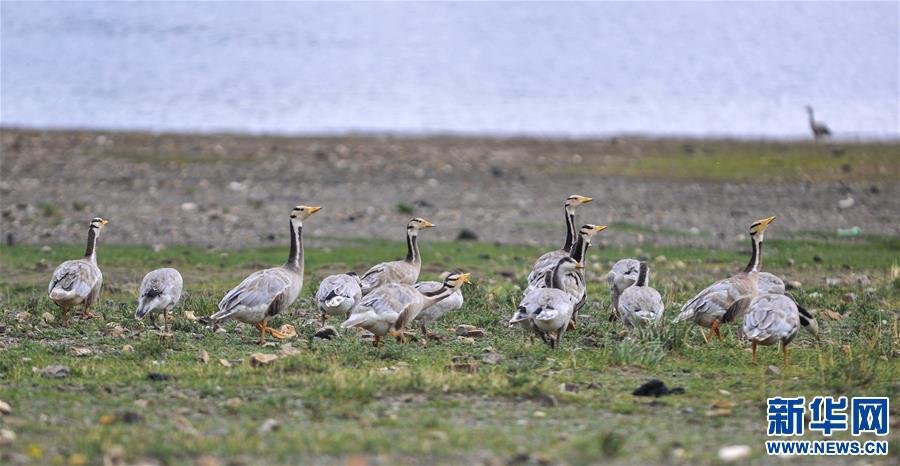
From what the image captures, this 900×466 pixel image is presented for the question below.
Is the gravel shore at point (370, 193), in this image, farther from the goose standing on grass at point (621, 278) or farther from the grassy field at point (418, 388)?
the goose standing on grass at point (621, 278)

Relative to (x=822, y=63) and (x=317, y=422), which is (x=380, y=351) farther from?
(x=822, y=63)

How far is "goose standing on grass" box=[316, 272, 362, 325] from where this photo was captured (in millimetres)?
13938

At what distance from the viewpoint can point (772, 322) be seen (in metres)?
12.2

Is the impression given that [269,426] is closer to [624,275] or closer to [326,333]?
[326,333]

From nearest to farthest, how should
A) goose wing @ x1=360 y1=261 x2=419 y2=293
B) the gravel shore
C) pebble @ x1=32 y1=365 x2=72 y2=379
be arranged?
pebble @ x1=32 y1=365 x2=72 y2=379 < goose wing @ x1=360 y1=261 x2=419 y2=293 < the gravel shore

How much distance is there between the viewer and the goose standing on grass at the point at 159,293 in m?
13.9

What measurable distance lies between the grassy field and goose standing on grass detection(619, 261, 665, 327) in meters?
0.22

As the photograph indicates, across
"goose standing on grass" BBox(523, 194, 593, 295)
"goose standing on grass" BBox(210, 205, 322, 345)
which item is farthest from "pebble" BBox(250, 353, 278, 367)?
"goose standing on grass" BBox(523, 194, 593, 295)

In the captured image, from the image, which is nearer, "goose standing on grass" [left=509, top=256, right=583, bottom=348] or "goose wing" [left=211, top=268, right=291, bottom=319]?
"goose standing on grass" [left=509, top=256, right=583, bottom=348]

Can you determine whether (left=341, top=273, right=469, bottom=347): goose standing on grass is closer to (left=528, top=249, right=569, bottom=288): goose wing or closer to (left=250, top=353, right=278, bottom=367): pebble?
(left=250, top=353, right=278, bottom=367): pebble

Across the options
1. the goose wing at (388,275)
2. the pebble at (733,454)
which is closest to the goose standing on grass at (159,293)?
the goose wing at (388,275)

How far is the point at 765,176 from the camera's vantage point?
1169 inches


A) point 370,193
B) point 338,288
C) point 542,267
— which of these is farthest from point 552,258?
point 370,193

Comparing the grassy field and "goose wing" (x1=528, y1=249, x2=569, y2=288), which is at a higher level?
"goose wing" (x1=528, y1=249, x2=569, y2=288)
